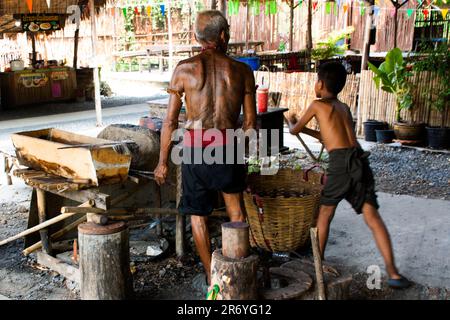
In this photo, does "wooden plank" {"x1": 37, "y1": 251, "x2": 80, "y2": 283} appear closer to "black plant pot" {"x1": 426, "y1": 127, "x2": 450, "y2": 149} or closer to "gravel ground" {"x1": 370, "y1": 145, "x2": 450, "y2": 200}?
"gravel ground" {"x1": 370, "y1": 145, "x2": 450, "y2": 200}

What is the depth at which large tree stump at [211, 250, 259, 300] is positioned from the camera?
2.96 meters

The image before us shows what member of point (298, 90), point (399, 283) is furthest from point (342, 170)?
point (298, 90)

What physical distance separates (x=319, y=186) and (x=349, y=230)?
0.69 m

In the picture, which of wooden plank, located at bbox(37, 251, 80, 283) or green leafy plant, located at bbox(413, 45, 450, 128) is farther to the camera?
green leafy plant, located at bbox(413, 45, 450, 128)

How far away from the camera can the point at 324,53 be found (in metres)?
16.1

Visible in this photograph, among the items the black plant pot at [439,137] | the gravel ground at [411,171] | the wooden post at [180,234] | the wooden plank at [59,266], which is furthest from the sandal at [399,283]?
the black plant pot at [439,137]

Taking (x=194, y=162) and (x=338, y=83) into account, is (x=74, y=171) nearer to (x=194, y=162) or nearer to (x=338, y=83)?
(x=194, y=162)

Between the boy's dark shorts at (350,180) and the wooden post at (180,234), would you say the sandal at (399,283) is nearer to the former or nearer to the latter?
the boy's dark shorts at (350,180)

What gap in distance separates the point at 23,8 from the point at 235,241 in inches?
430

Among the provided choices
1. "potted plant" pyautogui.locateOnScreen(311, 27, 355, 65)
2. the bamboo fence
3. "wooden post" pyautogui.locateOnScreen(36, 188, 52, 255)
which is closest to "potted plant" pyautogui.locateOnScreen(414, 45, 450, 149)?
the bamboo fence

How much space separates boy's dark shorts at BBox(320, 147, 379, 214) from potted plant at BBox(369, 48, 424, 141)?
5416 mm

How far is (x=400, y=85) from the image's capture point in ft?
28.7

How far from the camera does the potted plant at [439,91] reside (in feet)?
27.8

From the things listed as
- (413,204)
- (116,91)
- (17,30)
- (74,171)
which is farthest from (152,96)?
(74,171)
